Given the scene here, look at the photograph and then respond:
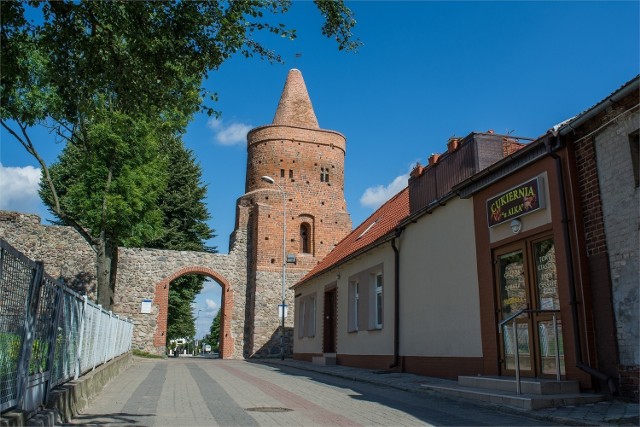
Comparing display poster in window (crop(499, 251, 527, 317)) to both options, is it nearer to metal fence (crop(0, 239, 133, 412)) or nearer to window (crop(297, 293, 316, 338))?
metal fence (crop(0, 239, 133, 412))

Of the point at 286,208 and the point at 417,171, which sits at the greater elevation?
the point at 286,208

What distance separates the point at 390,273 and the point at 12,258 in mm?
12152

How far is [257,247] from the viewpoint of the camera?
33250 mm

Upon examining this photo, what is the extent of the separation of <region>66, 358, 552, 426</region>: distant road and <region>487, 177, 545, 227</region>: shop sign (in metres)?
3.46

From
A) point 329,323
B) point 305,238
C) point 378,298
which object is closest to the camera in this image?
point 378,298

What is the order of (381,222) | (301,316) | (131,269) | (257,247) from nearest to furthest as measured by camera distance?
(381,222), (301,316), (131,269), (257,247)

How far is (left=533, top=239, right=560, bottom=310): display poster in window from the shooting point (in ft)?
29.5

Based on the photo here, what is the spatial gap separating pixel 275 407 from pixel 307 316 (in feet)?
Answer: 58.1

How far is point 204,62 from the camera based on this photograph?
25.7 feet

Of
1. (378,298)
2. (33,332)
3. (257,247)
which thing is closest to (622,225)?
(33,332)

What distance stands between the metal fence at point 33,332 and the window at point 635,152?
24.7ft

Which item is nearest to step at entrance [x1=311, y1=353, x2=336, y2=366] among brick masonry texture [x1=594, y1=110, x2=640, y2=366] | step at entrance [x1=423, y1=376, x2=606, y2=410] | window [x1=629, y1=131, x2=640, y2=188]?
step at entrance [x1=423, y1=376, x2=606, y2=410]

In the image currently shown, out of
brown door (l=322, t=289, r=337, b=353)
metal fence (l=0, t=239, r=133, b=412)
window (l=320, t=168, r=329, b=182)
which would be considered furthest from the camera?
window (l=320, t=168, r=329, b=182)

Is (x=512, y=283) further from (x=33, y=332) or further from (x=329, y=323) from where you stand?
(x=329, y=323)
